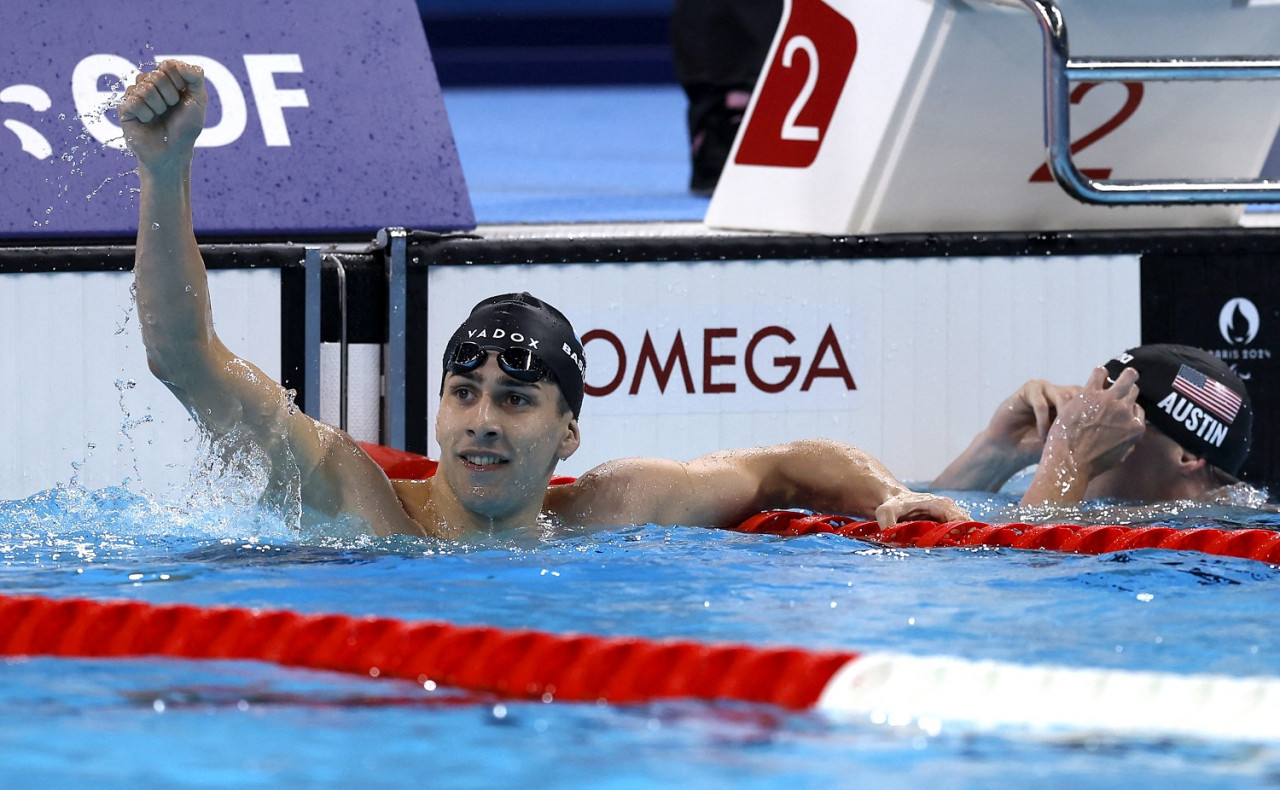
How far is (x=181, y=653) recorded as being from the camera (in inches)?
93.3

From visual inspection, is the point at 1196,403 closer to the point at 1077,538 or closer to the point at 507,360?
the point at 1077,538

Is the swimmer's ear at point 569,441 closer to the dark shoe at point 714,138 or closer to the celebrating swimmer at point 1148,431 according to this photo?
the celebrating swimmer at point 1148,431

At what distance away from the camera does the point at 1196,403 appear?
3.62 metres

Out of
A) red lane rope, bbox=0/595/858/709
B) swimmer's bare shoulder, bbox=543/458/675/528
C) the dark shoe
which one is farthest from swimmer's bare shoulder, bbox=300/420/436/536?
the dark shoe

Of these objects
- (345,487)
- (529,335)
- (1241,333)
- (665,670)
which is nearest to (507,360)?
(529,335)

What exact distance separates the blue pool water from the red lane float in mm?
37

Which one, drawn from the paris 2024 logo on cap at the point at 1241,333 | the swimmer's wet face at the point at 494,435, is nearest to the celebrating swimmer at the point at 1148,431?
the paris 2024 logo on cap at the point at 1241,333

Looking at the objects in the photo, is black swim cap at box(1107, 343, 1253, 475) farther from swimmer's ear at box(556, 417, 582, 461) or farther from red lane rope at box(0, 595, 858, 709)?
red lane rope at box(0, 595, 858, 709)

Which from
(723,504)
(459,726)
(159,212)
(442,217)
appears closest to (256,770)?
(459,726)

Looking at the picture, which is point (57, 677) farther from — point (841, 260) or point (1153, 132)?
point (1153, 132)

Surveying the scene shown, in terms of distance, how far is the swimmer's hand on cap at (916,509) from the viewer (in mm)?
3131

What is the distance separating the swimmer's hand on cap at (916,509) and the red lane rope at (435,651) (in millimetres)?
898

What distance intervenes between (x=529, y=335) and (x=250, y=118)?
1255mm

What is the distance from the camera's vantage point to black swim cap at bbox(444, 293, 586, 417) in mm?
3059
